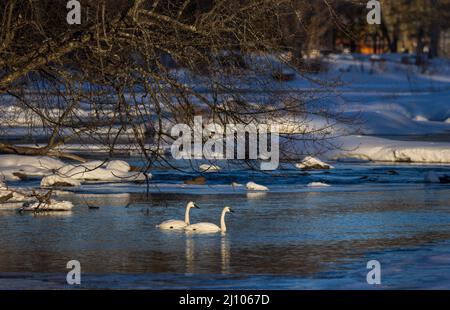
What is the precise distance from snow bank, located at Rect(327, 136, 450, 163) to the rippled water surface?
5.67 m

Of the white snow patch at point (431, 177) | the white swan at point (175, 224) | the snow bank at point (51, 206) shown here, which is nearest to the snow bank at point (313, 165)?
the white snow patch at point (431, 177)

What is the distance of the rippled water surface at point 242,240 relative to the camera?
11312 millimetres

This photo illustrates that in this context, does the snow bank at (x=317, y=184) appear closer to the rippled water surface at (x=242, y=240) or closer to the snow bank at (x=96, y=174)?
the rippled water surface at (x=242, y=240)

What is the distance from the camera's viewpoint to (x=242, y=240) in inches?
550

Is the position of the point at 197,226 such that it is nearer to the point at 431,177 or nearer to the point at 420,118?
the point at 431,177

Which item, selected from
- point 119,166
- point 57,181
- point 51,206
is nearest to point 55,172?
point 57,181

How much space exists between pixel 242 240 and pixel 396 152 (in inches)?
529

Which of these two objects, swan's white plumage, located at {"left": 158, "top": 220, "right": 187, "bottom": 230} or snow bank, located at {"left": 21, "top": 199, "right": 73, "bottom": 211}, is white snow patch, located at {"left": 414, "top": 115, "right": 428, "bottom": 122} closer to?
snow bank, located at {"left": 21, "top": 199, "right": 73, "bottom": 211}

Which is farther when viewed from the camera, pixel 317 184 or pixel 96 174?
pixel 96 174

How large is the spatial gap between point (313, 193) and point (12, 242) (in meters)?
7.18

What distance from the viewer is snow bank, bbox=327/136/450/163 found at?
2625 cm

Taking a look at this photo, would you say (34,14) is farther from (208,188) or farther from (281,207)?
(208,188)

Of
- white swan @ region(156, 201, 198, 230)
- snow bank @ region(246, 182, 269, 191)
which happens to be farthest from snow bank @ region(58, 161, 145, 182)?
white swan @ region(156, 201, 198, 230)

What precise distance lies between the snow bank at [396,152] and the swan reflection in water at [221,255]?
38.9 ft
